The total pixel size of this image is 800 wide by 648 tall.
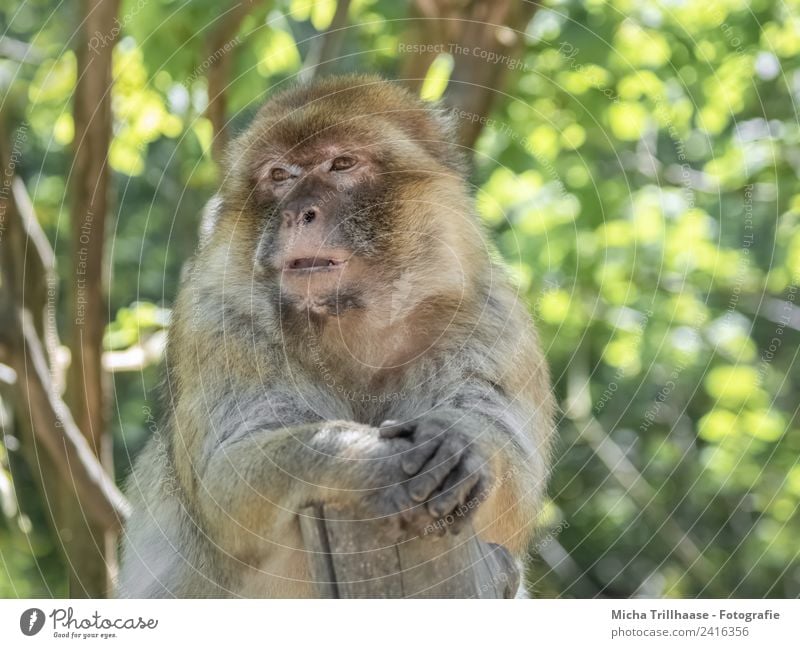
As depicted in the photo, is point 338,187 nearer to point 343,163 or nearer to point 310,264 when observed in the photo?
point 343,163

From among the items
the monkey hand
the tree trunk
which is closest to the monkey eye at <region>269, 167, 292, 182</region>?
the monkey hand

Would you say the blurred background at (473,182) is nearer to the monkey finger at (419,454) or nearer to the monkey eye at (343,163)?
the monkey eye at (343,163)

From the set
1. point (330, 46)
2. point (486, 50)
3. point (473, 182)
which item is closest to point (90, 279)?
point (330, 46)

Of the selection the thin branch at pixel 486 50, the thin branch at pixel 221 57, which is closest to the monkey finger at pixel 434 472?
the thin branch at pixel 221 57

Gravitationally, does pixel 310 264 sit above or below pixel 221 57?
below

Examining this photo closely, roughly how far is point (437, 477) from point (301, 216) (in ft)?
3.84

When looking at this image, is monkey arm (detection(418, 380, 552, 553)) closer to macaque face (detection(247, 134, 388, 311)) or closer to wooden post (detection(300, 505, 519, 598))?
wooden post (detection(300, 505, 519, 598))

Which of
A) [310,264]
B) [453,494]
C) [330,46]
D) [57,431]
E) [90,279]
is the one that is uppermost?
[330,46]

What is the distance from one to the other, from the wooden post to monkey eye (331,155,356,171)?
55.8 inches

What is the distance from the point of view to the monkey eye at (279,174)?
4.23m

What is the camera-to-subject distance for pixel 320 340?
168 inches

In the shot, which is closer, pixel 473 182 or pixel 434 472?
pixel 434 472

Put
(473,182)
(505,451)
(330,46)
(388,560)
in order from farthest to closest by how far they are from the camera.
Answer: (330,46), (473,182), (505,451), (388,560)
